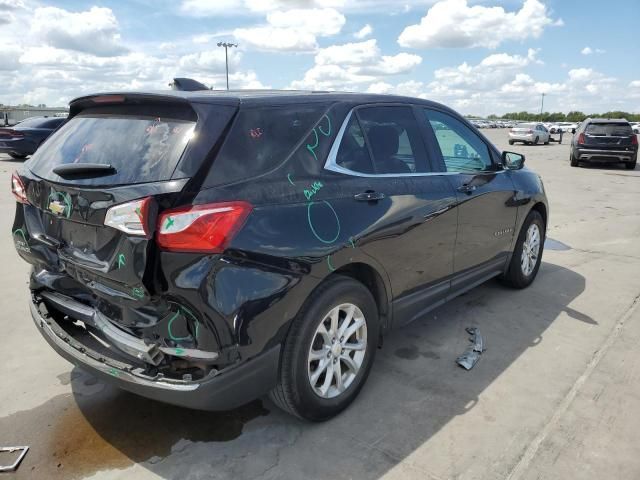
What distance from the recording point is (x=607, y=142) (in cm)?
1731

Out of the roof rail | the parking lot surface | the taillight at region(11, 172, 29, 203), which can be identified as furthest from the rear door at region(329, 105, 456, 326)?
the taillight at region(11, 172, 29, 203)

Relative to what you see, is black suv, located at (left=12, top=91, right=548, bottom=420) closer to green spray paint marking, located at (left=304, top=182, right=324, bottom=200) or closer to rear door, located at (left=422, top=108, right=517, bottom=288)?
green spray paint marking, located at (left=304, top=182, right=324, bottom=200)

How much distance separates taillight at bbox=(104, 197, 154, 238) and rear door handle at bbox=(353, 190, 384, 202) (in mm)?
1167

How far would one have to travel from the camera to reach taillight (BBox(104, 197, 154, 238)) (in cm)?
224

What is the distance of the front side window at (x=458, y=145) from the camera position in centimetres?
387

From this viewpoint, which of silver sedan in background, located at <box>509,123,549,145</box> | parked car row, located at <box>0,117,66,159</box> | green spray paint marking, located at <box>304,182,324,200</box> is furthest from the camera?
silver sedan in background, located at <box>509,123,549,145</box>

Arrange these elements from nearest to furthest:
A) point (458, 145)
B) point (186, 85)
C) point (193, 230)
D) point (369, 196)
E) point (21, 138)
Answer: point (193, 230) → point (369, 196) → point (186, 85) → point (458, 145) → point (21, 138)

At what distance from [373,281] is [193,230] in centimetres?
130

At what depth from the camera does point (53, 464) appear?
2559mm

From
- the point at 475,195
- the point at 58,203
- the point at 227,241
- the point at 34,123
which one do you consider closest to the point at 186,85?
the point at 58,203

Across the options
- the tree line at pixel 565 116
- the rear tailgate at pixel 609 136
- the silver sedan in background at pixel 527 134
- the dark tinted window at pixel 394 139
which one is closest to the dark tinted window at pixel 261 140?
the dark tinted window at pixel 394 139

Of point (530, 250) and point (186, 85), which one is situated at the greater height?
point (186, 85)

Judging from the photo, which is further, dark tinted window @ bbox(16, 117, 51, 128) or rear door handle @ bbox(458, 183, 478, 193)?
dark tinted window @ bbox(16, 117, 51, 128)

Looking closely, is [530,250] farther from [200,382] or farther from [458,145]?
[200,382]
